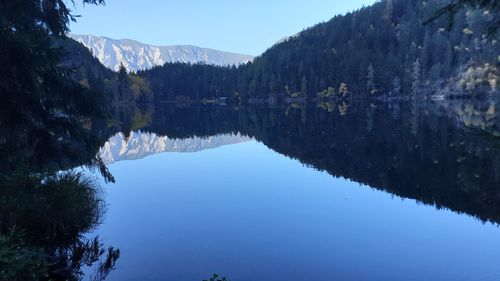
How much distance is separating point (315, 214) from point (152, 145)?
1483 inches

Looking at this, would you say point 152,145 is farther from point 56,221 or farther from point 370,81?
point 370,81

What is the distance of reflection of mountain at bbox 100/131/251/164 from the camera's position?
46019 mm

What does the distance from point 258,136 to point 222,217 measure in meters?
41.7

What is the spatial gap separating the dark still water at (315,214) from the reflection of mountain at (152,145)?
9.50 feet

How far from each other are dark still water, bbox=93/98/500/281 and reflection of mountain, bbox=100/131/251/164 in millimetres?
2896

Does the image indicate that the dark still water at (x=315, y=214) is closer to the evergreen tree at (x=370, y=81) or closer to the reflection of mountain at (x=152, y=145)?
the reflection of mountain at (x=152, y=145)

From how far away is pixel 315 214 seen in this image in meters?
21.1

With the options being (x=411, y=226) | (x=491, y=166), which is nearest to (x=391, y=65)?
(x=491, y=166)

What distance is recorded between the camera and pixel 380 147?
141ft

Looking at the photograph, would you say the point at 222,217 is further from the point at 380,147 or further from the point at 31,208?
the point at 380,147

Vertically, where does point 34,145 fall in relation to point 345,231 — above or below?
above

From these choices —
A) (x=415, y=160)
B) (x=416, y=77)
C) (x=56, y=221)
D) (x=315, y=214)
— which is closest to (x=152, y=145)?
(x=415, y=160)

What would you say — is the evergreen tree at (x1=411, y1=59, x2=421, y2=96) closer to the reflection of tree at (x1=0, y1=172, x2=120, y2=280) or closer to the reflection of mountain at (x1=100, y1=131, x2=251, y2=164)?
the reflection of mountain at (x1=100, y1=131, x2=251, y2=164)

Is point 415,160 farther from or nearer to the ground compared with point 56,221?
nearer to the ground
